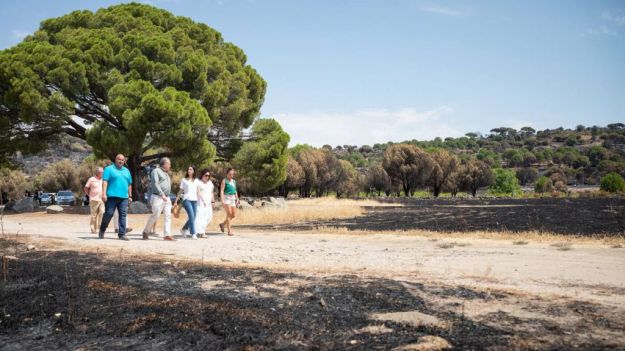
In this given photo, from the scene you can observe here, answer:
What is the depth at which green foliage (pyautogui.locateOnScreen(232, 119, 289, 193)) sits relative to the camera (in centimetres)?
3803

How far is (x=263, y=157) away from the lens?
37938mm

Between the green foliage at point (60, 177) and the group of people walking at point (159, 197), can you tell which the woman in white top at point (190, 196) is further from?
the green foliage at point (60, 177)

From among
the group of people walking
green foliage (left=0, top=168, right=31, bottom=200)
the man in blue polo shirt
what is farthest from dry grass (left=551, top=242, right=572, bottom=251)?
green foliage (left=0, top=168, right=31, bottom=200)

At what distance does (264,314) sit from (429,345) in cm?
181

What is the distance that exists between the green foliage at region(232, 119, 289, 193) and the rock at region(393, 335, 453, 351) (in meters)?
34.0

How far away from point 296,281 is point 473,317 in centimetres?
264

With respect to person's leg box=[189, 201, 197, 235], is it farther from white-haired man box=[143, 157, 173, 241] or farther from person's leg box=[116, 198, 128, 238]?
person's leg box=[116, 198, 128, 238]

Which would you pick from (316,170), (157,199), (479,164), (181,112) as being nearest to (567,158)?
(479,164)

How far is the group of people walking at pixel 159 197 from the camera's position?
12703mm

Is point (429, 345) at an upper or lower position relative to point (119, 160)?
lower

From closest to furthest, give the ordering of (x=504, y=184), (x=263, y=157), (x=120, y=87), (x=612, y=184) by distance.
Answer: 1. (x=120, y=87)
2. (x=263, y=157)
3. (x=612, y=184)
4. (x=504, y=184)

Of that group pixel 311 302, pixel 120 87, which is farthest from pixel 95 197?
pixel 120 87

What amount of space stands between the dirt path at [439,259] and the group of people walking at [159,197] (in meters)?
0.65

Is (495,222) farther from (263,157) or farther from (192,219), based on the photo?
(263,157)
